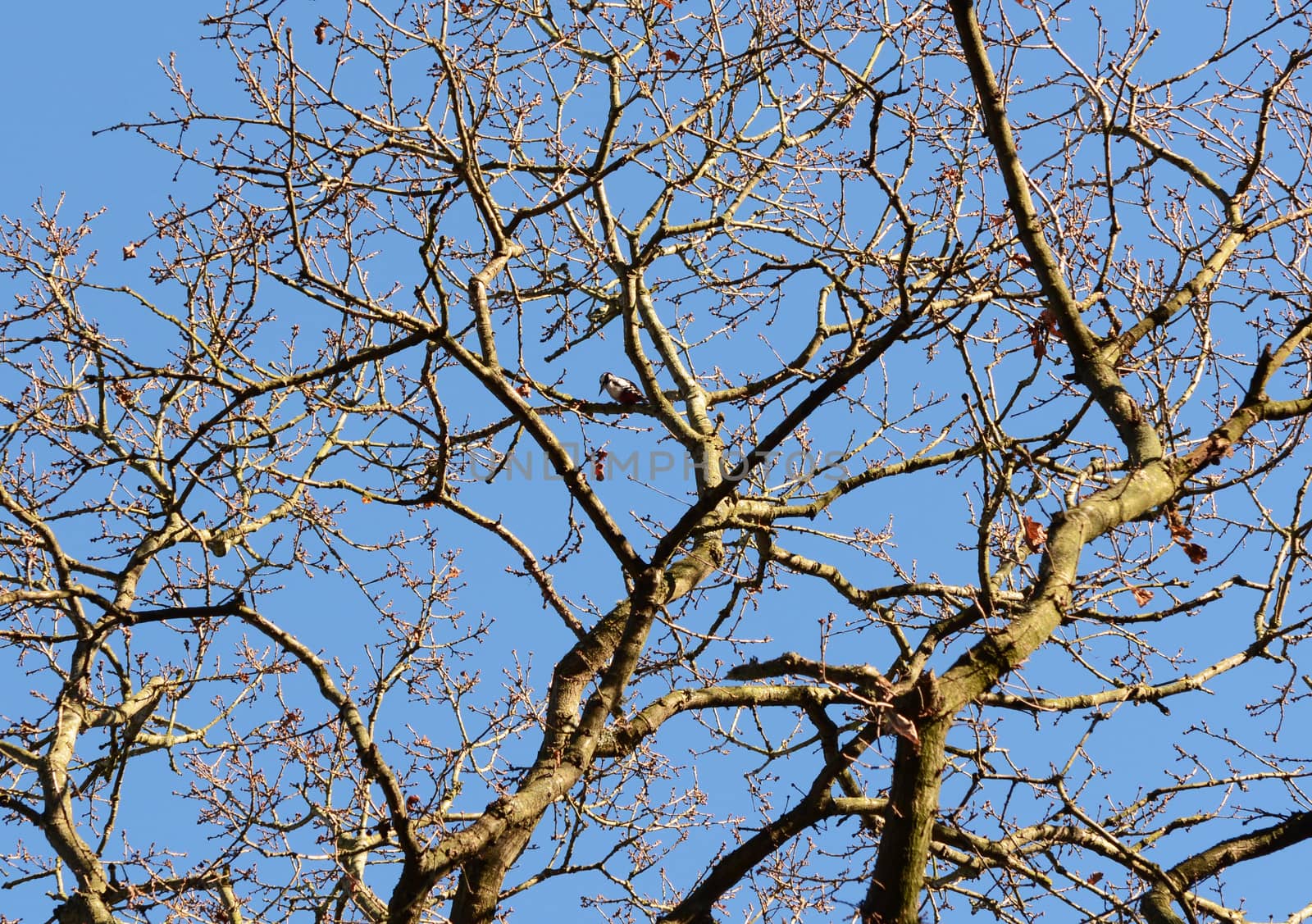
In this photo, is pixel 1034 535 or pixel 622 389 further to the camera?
pixel 622 389

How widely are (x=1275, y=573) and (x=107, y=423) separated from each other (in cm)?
735

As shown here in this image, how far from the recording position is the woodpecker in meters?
6.85

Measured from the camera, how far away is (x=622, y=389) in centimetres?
688

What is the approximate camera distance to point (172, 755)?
739cm

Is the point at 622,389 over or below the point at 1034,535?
over

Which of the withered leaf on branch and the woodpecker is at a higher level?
the woodpecker

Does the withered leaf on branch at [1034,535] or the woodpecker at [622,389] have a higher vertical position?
the woodpecker at [622,389]

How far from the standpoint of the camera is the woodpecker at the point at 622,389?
22.5 ft

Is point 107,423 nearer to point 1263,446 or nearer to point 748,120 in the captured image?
point 748,120

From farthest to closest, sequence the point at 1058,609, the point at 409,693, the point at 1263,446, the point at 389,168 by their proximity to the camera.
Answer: the point at 409,693
the point at 389,168
the point at 1263,446
the point at 1058,609

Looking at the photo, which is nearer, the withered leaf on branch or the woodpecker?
the withered leaf on branch

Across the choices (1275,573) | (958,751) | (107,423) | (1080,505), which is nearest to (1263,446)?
(1275,573)

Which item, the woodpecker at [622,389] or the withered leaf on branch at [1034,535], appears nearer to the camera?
the withered leaf on branch at [1034,535]

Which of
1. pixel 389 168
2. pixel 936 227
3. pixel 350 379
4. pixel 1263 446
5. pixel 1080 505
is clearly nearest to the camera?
pixel 1080 505
